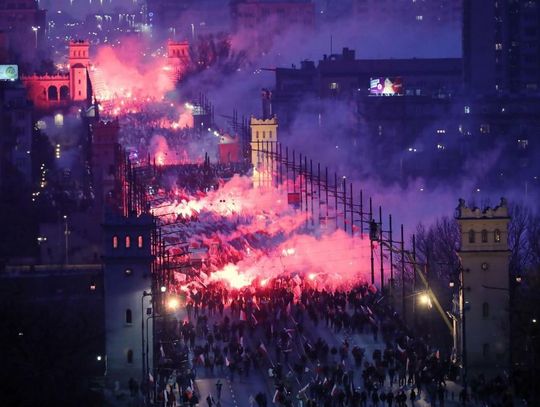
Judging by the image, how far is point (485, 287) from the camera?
61219 millimetres

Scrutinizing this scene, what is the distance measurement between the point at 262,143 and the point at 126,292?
1883 inches

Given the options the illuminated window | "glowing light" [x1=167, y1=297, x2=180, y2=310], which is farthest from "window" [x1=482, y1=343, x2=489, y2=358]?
the illuminated window

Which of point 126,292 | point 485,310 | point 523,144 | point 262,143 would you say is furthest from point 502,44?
point 126,292

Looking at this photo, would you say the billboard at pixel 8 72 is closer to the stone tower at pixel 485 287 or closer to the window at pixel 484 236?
the stone tower at pixel 485 287

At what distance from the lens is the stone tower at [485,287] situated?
60750 mm

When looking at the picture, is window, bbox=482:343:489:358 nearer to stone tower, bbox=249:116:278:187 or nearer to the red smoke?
the red smoke

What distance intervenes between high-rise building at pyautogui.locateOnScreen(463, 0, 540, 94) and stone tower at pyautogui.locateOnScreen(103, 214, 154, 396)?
6215 cm

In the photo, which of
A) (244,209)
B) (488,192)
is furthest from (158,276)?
(488,192)

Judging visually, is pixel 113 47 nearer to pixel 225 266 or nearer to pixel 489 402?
pixel 225 266

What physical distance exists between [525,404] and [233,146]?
66.0m

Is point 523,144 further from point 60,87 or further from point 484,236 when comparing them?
point 484,236

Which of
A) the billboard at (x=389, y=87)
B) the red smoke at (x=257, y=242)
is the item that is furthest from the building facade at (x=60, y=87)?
the red smoke at (x=257, y=242)

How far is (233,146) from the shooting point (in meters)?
119

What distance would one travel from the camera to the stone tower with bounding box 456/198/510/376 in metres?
60.8
